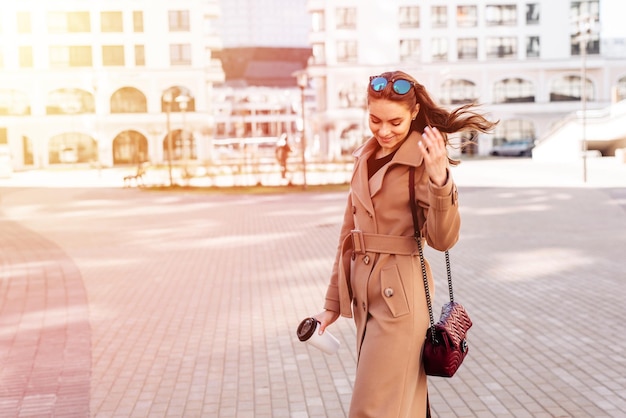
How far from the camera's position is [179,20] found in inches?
2611

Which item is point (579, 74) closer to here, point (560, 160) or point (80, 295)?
point (560, 160)

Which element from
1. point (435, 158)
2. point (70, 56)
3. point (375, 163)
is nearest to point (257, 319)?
point (375, 163)

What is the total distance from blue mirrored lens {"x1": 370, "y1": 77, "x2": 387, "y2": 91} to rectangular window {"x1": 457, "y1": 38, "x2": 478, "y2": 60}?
67680mm

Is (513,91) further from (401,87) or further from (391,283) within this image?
(391,283)

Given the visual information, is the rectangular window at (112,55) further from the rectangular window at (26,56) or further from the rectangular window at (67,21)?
the rectangular window at (26,56)

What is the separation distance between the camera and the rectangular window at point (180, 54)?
66.1 meters

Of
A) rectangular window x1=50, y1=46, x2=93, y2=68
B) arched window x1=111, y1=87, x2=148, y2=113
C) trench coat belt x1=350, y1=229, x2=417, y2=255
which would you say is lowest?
trench coat belt x1=350, y1=229, x2=417, y2=255

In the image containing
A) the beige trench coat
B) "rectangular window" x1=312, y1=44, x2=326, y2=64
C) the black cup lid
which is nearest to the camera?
the beige trench coat

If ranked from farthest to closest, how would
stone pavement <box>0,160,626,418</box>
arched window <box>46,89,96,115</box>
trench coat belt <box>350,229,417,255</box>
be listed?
arched window <box>46,89,96,115</box>, stone pavement <box>0,160,626,418</box>, trench coat belt <box>350,229,417,255</box>

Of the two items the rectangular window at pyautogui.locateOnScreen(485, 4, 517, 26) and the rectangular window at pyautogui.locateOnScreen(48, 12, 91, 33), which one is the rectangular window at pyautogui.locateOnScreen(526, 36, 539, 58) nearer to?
the rectangular window at pyautogui.locateOnScreen(485, 4, 517, 26)

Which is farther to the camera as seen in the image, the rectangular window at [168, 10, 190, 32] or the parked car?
the rectangular window at [168, 10, 190, 32]

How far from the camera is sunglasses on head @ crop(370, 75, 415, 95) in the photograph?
11.2 ft

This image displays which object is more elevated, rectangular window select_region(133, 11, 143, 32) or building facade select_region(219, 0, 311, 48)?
building facade select_region(219, 0, 311, 48)

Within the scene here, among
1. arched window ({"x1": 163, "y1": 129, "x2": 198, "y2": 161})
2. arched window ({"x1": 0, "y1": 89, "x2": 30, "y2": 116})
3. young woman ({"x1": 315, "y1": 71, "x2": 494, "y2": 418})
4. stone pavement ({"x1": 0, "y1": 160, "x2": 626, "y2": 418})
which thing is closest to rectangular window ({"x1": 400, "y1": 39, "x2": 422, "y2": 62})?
arched window ({"x1": 163, "y1": 129, "x2": 198, "y2": 161})
